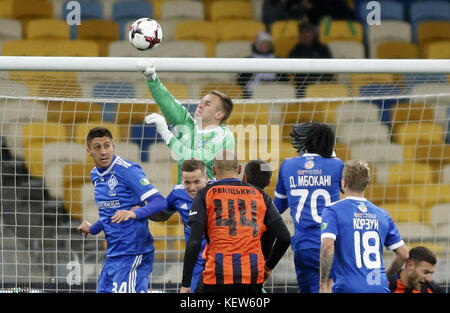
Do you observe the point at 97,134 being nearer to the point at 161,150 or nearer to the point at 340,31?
the point at 161,150

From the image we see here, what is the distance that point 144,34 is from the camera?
21.4 ft

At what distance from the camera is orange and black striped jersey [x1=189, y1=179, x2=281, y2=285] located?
220 inches

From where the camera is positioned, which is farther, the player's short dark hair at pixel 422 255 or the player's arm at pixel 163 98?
the player's short dark hair at pixel 422 255

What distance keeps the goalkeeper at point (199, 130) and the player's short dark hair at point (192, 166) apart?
0.30m

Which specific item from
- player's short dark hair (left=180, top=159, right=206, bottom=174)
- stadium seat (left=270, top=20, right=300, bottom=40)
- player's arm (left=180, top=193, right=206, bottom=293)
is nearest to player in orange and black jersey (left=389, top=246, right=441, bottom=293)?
player's short dark hair (left=180, top=159, right=206, bottom=174)

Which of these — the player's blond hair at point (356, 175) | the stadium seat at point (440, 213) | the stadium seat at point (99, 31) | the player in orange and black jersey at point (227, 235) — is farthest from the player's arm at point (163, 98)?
the stadium seat at point (99, 31)

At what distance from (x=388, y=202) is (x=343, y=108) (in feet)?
4.28

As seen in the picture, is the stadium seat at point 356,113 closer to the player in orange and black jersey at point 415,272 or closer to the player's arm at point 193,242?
the player in orange and black jersey at point 415,272

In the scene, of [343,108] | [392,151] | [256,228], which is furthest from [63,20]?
[256,228]

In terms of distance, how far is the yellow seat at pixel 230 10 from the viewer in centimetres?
1225

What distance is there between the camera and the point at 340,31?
1208 cm

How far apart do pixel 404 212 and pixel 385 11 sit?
3928 millimetres

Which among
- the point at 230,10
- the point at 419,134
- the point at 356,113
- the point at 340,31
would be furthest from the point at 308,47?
the point at 419,134

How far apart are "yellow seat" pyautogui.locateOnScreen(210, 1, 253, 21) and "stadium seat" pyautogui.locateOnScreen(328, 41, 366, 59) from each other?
1.34 m
